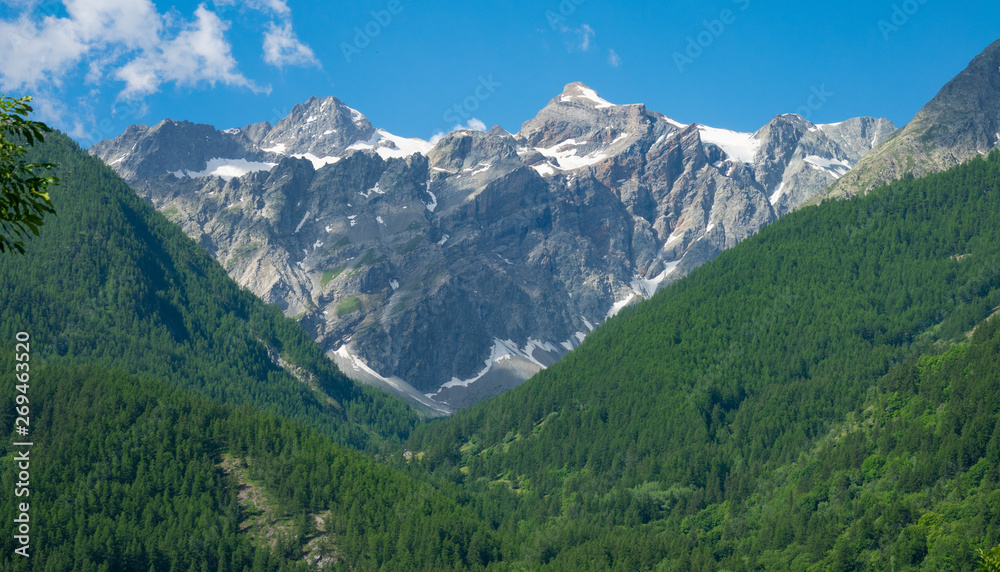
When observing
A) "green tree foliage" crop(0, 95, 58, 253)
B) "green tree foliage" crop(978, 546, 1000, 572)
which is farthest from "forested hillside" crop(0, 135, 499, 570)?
"green tree foliage" crop(0, 95, 58, 253)

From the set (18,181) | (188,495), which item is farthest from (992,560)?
(188,495)

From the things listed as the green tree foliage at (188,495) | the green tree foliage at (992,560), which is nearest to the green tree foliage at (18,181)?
the green tree foliage at (992,560)

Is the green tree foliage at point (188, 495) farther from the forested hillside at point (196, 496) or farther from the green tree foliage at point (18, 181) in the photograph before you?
the green tree foliage at point (18, 181)

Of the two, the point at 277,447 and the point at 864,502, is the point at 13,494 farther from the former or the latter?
the point at 864,502

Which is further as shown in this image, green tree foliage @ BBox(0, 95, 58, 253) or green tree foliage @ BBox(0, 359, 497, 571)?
green tree foliage @ BBox(0, 359, 497, 571)

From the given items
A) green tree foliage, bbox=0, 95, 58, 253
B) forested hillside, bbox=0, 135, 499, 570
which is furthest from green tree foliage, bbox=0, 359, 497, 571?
green tree foliage, bbox=0, 95, 58, 253

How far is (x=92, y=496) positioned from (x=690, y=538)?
116m

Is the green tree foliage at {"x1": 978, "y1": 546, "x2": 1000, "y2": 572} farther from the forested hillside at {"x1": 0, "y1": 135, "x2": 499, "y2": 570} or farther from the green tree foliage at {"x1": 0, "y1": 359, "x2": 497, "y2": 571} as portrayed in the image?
the forested hillside at {"x1": 0, "y1": 135, "x2": 499, "y2": 570}

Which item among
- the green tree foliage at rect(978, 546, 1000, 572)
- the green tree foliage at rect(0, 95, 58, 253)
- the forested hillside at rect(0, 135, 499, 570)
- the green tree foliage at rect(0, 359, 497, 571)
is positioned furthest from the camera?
the forested hillside at rect(0, 135, 499, 570)

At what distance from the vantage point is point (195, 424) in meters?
189

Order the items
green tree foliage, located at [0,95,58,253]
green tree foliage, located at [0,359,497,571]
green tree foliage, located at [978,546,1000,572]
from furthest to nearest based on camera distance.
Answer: green tree foliage, located at [0,359,497,571]
green tree foliage, located at [978,546,1000,572]
green tree foliage, located at [0,95,58,253]

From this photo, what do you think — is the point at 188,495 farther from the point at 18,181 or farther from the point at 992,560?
the point at 992,560

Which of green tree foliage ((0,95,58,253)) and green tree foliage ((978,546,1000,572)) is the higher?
green tree foliage ((0,95,58,253))

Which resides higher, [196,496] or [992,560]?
[196,496]
